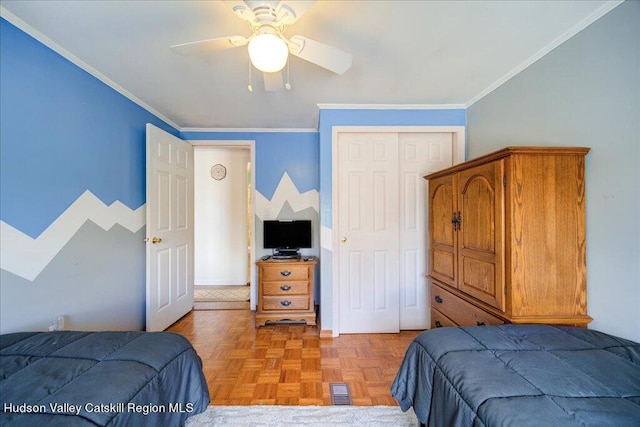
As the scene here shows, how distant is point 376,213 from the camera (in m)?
2.78

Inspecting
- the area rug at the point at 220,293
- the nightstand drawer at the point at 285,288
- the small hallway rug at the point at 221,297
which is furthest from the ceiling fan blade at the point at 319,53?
the area rug at the point at 220,293

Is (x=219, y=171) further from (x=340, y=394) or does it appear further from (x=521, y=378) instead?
(x=521, y=378)

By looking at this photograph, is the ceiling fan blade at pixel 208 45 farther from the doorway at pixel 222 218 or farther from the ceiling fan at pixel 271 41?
the doorway at pixel 222 218

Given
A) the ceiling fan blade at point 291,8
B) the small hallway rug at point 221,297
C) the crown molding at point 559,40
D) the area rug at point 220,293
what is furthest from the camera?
the area rug at point 220,293

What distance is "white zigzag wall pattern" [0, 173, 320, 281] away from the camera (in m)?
1.51

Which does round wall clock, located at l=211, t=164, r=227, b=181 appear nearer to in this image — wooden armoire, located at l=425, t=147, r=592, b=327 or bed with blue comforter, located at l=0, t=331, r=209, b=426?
bed with blue comforter, located at l=0, t=331, r=209, b=426

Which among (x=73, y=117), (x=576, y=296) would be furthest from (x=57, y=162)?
(x=576, y=296)

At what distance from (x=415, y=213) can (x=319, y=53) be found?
1.94 meters

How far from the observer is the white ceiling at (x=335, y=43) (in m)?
1.42

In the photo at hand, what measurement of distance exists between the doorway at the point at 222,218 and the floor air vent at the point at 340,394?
120 inches

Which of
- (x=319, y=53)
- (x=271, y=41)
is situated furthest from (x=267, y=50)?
(x=319, y=53)

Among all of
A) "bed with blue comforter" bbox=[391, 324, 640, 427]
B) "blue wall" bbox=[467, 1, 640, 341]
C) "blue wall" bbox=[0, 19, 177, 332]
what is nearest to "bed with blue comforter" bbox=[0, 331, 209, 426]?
"blue wall" bbox=[0, 19, 177, 332]

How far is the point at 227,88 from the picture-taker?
2.33 m

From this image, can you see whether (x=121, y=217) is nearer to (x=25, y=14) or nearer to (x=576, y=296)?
(x=25, y=14)
